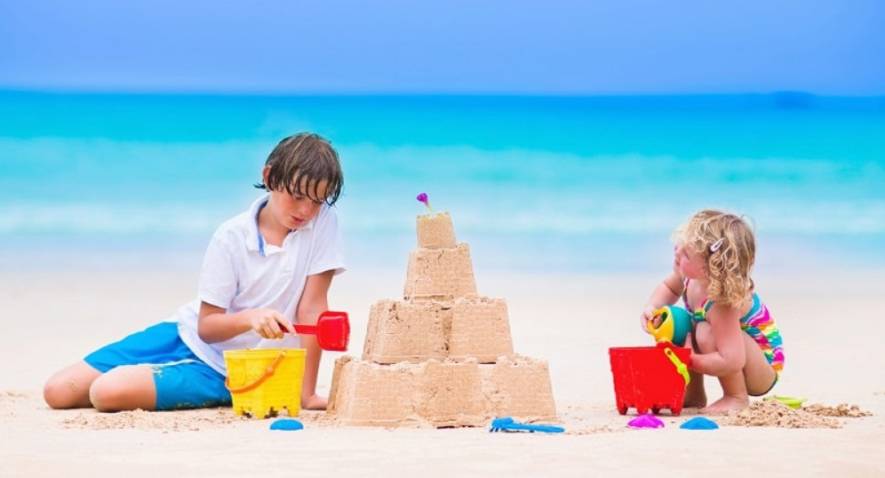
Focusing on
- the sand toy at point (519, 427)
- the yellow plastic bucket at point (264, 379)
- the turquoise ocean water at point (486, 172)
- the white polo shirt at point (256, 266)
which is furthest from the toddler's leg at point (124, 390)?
the turquoise ocean water at point (486, 172)

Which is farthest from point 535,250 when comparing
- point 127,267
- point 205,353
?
point 205,353

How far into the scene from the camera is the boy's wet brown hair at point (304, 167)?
501 centimetres

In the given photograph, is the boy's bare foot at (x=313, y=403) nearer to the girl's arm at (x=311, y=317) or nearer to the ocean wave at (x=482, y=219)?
the girl's arm at (x=311, y=317)

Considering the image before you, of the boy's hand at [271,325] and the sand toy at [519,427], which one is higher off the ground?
the boy's hand at [271,325]

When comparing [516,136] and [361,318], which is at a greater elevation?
[516,136]

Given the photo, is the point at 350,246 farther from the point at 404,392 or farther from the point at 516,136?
A: the point at 404,392

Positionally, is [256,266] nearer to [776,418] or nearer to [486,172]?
[776,418]

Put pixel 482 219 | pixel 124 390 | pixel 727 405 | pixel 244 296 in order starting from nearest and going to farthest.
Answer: pixel 727 405 → pixel 124 390 → pixel 244 296 → pixel 482 219

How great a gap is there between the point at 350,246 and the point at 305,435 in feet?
29.0

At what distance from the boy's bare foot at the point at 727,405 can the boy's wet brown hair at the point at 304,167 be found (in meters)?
1.53

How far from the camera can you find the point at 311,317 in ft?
17.4

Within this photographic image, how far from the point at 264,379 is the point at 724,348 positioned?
1579mm

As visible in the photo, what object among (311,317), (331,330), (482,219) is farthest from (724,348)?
(482,219)

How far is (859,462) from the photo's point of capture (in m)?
3.76
